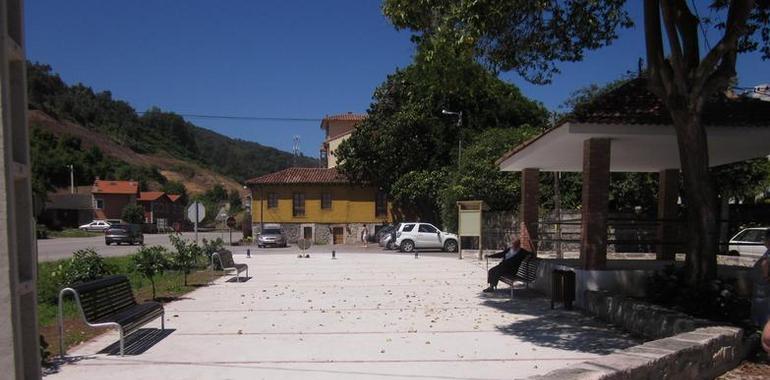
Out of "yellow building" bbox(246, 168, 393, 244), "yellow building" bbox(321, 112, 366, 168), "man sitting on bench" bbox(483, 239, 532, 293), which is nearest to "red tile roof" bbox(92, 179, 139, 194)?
"yellow building" bbox(321, 112, 366, 168)

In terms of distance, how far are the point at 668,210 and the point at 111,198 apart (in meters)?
89.6

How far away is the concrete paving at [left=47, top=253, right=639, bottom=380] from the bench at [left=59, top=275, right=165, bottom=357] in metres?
0.31

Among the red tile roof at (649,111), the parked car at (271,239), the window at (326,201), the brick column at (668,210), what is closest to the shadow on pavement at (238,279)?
the red tile roof at (649,111)

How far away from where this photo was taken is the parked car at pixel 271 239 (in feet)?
137

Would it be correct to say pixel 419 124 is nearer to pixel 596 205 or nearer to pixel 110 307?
pixel 596 205

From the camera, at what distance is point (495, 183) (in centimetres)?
3095

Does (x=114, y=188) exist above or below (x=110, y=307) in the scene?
above

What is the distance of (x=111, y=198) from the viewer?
90.5 metres

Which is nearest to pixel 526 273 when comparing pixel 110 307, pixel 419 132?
pixel 110 307

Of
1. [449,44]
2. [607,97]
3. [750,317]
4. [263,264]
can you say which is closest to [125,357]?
[449,44]

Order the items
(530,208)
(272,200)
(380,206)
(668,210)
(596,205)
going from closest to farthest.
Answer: (596,205) < (668,210) < (530,208) < (380,206) < (272,200)

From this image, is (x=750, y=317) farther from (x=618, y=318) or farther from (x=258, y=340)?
(x=258, y=340)

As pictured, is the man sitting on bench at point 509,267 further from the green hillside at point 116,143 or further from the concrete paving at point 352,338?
the green hillside at point 116,143

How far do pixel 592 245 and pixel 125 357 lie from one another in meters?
8.00
